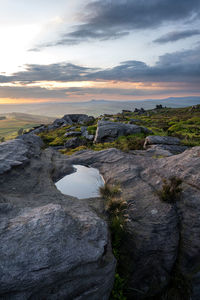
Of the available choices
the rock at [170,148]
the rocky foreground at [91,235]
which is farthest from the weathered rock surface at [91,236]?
the rock at [170,148]

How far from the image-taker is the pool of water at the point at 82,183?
1165cm

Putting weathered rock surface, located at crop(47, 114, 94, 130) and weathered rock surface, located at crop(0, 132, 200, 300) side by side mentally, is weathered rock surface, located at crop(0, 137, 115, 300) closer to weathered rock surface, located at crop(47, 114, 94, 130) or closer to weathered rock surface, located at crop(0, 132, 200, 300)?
weathered rock surface, located at crop(0, 132, 200, 300)

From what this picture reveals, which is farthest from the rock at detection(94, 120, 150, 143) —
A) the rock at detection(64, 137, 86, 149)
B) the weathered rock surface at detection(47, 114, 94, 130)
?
the weathered rock surface at detection(47, 114, 94, 130)

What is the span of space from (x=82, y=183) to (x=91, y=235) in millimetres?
6739

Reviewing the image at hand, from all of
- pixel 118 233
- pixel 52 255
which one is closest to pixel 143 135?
pixel 118 233

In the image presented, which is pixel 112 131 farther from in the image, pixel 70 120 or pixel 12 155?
pixel 70 120

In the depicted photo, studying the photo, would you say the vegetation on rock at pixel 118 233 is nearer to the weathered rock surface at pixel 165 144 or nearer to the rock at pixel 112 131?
the weathered rock surface at pixel 165 144

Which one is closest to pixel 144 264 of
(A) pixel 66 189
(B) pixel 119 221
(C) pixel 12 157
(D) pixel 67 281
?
(B) pixel 119 221

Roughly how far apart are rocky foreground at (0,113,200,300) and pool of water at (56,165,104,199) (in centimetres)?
75

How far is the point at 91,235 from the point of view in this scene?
6.44 meters

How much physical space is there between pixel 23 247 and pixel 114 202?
5.05 m

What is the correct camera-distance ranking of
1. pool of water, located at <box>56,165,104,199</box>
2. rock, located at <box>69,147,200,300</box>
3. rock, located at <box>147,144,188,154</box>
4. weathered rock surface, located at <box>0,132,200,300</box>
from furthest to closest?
rock, located at <box>147,144,188,154</box> → pool of water, located at <box>56,165,104,199</box> → rock, located at <box>69,147,200,300</box> → weathered rock surface, located at <box>0,132,200,300</box>

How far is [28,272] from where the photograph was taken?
512 cm

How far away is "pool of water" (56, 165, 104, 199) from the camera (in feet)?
38.2
